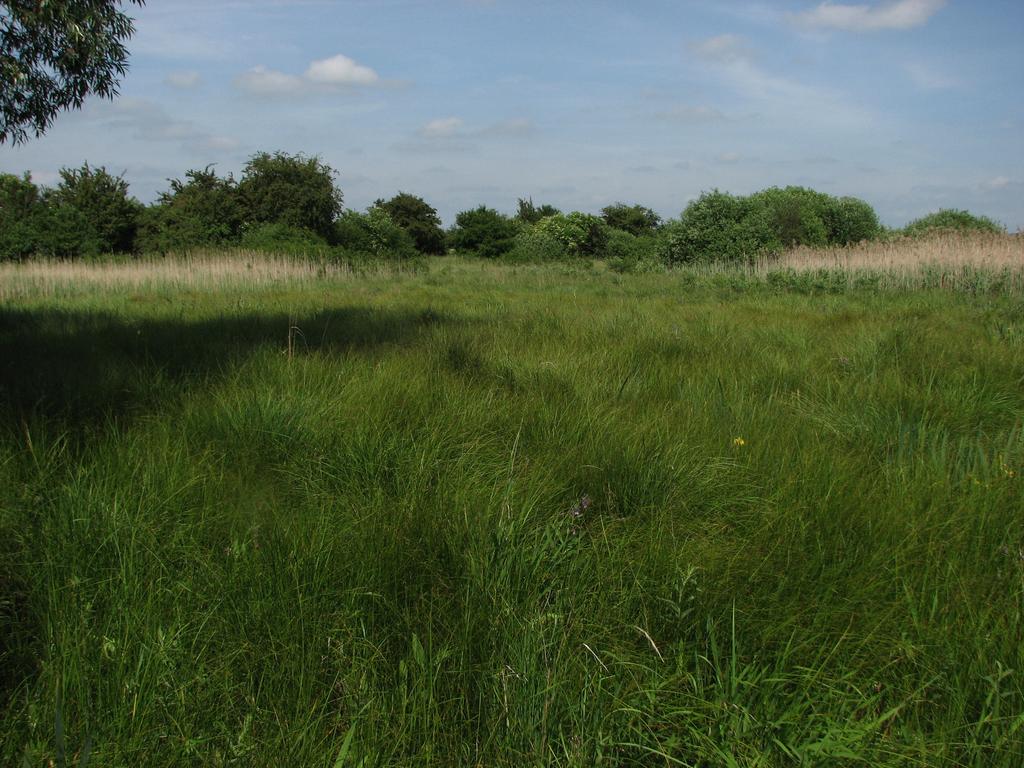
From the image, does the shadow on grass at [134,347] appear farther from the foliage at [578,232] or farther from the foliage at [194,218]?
the foliage at [578,232]

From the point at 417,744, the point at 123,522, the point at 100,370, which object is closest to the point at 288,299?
the point at 100,370

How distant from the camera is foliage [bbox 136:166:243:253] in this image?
72.5ft

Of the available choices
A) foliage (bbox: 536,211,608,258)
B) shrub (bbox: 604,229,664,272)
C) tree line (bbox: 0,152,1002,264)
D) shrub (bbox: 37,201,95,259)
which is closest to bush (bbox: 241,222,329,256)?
tree line (bbox: 0,152,1002,264)

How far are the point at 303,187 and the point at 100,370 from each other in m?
24.0

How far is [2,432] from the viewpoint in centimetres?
222

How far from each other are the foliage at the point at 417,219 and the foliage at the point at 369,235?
695cm

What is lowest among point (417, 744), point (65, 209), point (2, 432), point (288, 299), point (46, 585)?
point (417, 744)

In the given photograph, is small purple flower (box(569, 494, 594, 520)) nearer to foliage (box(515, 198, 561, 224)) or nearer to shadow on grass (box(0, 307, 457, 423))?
shadow on grass (box(0, 307, 457, 423))

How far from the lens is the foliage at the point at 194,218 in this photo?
72.5 ft

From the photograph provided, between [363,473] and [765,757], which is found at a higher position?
[363,473]

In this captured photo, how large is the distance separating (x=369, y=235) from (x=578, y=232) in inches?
518

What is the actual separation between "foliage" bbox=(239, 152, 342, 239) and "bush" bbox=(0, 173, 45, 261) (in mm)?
7028

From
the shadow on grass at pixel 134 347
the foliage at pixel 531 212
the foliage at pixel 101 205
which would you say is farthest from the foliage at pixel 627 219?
the shadow on grass at pixel 134 347

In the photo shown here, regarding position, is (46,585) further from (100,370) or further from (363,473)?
(100,370)
